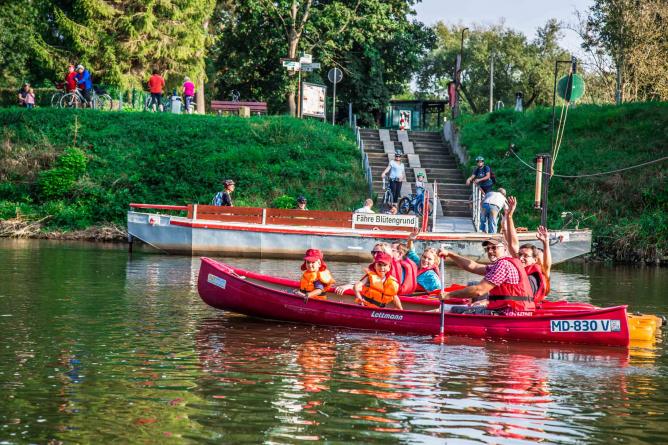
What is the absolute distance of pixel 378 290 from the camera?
49.3 feet

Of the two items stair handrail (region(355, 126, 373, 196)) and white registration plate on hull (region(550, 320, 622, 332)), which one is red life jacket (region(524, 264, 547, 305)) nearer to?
white registration plate on hull (region(550, 320, 622, 332))

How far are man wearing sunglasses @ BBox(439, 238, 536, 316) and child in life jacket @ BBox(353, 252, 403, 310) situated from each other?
1.17 meters

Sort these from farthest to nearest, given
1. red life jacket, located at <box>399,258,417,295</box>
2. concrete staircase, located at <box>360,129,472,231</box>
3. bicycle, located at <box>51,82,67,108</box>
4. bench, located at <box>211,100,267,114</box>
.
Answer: bench, located at <box>211,100,267,114</box>, bicycle, located at <box>51,82,67,108</box>, concrete staircase, located at <box>360,129,472,231</box>, red life jacket, located at <box>399,258,417,295</box>

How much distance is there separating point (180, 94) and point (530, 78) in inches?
937

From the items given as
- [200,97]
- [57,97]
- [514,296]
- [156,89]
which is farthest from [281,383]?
[200,97]

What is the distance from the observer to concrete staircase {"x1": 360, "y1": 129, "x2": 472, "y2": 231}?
104 ft

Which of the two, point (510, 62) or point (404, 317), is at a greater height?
point (510, 62)

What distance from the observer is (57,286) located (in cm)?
1886

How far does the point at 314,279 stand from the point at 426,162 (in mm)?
20774

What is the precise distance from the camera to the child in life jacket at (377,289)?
49.0 ft

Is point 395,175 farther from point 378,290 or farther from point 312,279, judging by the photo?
point 378,290

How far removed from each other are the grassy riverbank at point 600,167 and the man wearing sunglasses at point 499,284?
15775mm

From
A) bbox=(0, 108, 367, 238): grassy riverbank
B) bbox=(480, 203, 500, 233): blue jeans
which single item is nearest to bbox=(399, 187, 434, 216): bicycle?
bbox=(480, 203, 500, 233): blue jeans

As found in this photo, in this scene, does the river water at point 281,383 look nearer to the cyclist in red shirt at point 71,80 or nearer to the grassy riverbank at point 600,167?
the grassy riverbank at point 600,167
